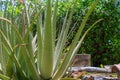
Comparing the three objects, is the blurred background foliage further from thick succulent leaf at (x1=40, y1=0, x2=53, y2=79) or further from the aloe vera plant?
thick succulent leaf at (x1=40, y1=0, x2=53, y2=79)

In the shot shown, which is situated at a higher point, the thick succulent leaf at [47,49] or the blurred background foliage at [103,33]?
the thick succulent leaf at [47,49]

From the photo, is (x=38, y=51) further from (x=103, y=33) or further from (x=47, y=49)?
(x=103, y=33)

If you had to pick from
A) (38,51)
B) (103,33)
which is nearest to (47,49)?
(38,51)

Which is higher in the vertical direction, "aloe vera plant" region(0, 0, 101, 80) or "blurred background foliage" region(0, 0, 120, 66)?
"aloe vera plant" region(0, 0, 101, 80)

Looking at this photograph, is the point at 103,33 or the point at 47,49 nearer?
the point at 47,49

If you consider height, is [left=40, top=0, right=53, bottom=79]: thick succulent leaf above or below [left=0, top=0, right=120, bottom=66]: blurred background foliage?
above

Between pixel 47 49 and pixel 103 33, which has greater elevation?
pixel 47 49

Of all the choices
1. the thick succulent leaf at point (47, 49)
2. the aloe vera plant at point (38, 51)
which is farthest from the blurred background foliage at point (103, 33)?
the thick succulent leaf at point (47, 49)

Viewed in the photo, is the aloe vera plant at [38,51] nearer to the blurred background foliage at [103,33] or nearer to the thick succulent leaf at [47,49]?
the thick succulent leaf at [47,49]

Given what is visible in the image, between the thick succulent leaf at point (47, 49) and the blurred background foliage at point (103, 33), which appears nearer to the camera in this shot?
the thick succulent leaf at point (47, 49)

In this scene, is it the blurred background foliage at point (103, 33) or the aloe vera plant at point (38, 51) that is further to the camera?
the blurred background foliage at point (103, 33)

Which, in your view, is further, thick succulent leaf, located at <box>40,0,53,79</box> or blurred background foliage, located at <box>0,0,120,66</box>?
blurred background foliage, located at <box>0,0,120,66</box>

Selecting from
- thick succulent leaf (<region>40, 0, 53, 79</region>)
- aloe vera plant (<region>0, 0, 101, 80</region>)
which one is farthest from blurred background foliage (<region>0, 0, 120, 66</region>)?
thick succulent leaf (<region>40, 0, 53, 79</region>)

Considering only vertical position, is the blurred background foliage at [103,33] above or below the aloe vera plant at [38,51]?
below
